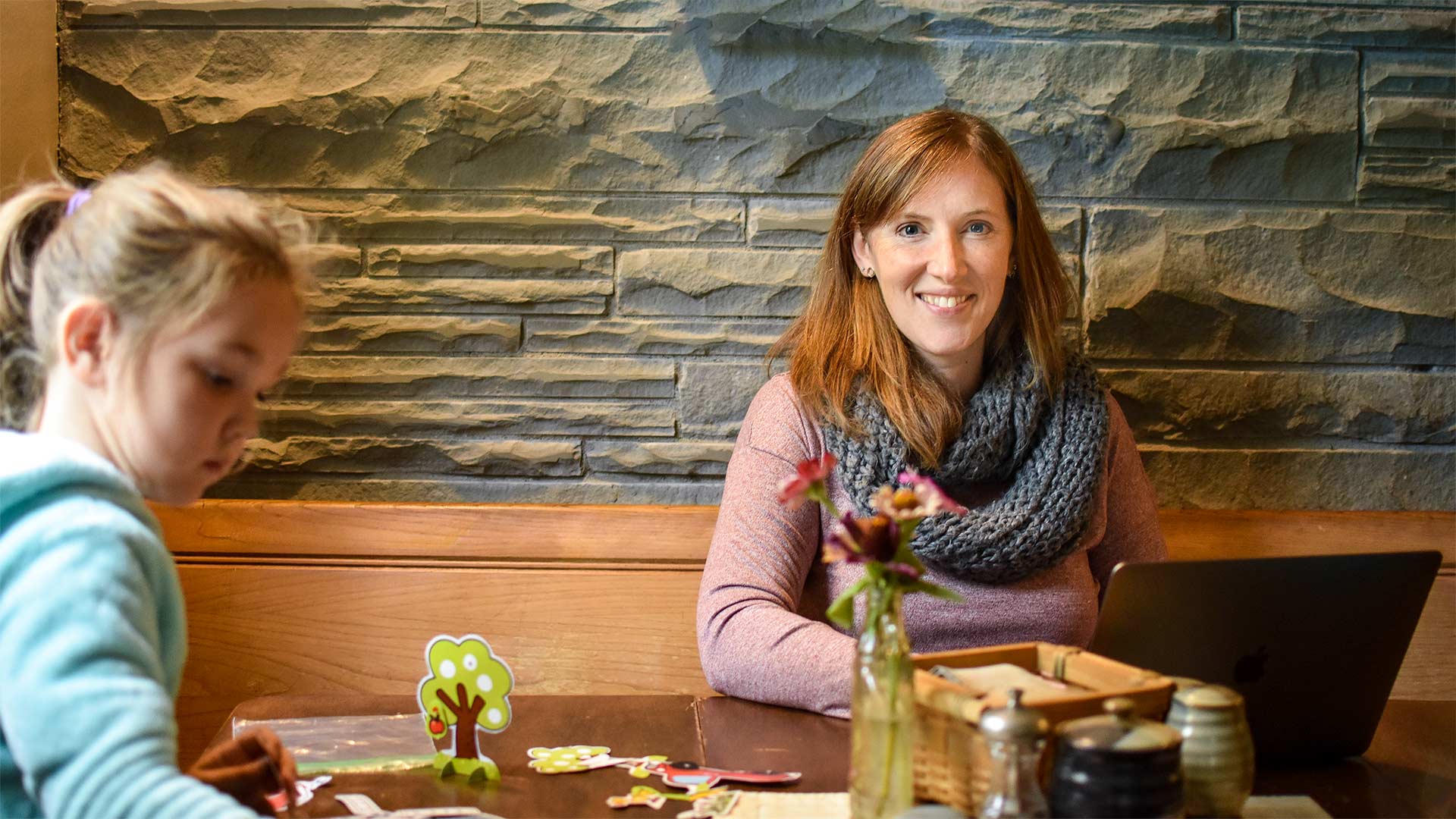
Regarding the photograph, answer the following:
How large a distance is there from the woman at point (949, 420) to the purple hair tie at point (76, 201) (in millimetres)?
891

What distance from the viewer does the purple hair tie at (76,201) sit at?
99 centimetres

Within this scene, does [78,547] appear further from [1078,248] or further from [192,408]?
[1078,248]

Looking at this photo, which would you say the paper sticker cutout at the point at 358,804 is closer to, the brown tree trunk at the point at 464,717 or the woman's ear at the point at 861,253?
the brown tree trunk at the point at 464,717

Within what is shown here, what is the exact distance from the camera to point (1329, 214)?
2082mm

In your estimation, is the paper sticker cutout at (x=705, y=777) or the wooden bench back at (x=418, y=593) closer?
the paper sticker cutout at (x=705, y=777)

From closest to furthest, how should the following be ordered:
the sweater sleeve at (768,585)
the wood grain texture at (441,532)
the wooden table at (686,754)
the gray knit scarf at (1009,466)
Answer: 1. the wooden table at (686,754)
2. the sweater sleeve at (768,585)
3. the gray knit scarf at (1009,466)
4. the wood grain texture at (441,532)

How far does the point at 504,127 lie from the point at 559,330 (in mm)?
337

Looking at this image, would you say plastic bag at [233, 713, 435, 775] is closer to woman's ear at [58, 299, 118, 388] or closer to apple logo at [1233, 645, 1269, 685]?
woman's ear at [58, 299, 118, 388]

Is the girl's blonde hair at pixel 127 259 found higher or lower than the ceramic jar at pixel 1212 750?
higher

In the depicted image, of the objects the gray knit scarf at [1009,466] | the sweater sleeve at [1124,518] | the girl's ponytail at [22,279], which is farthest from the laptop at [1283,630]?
the girl's ponytail at [22,279]

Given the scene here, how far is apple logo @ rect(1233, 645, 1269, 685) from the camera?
1.16m

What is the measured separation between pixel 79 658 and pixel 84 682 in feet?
0.05

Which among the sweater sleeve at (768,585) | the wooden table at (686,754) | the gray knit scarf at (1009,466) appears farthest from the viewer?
the gray knit scarf at (1009,466)

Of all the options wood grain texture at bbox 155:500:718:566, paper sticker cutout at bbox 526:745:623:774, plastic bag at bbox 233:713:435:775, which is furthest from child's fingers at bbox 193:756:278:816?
wood grain texture at bbox 155:500:718:566
